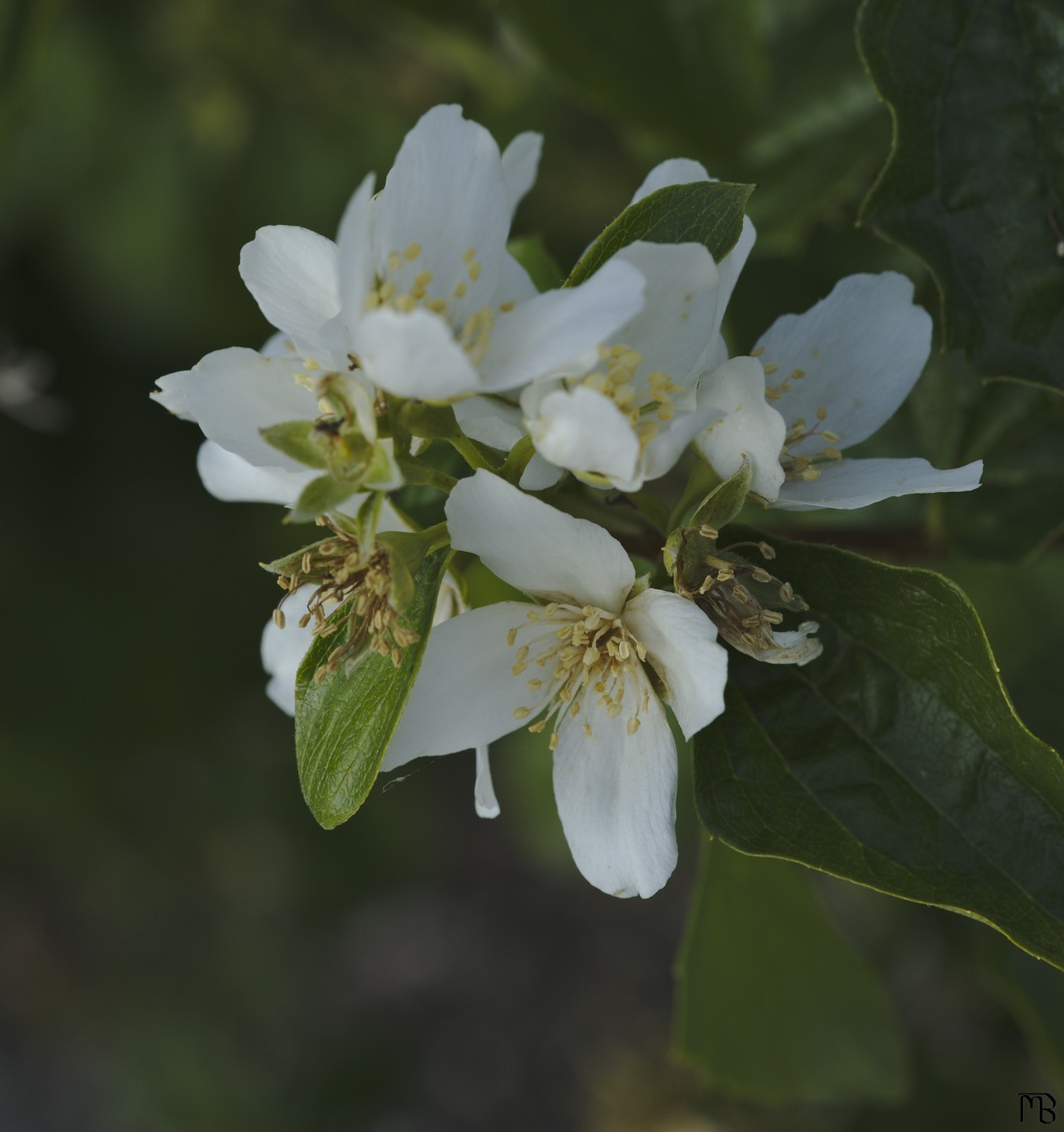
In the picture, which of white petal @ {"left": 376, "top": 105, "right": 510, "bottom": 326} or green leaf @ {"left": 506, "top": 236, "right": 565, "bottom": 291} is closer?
white petal @ {"left": 376, "top": 105, "right": 510, "bottom": 326}

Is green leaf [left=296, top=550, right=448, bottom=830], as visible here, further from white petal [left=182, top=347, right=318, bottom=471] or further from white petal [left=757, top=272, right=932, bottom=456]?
white petal [left=757, top=272, right=932, bottom=456]

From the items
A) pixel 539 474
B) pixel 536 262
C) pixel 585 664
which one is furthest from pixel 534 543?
pixel 536 262

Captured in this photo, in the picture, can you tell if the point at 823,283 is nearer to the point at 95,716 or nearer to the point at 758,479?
the point at 758,479

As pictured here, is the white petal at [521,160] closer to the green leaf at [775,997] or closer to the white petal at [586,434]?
the white petal at [586,434]

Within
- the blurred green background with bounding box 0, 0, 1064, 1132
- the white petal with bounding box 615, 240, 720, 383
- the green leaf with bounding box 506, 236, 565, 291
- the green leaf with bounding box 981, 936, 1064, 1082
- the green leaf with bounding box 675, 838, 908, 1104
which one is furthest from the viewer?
the blurred green background with bounding box 0, 0, 1064, 1132

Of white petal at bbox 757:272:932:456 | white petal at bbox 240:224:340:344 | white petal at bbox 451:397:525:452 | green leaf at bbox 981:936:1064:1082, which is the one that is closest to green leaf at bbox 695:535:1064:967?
white petal at bbox 757:272:932:456
